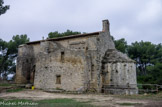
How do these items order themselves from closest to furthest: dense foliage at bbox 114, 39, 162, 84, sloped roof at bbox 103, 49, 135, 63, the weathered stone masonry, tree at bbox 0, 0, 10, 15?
tree at bbox 0, 0, 10, 15
the weathered stone masonry
sloped roof at bbox 103, 49, 135, 63
dense foliage at bbox 114, 39, 162, 84

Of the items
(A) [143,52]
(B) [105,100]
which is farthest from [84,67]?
(A) [143,52]

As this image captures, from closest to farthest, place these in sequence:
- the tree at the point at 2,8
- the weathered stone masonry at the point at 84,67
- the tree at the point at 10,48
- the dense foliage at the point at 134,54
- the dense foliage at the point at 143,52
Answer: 1. the tree at the point at 2,8
2. the weathered stone masonry at the point at 84,67
3. the dense foliage at the point at 134,54
4. the tree at the point at 10,48
5. the dense foliage at the point at 143,52

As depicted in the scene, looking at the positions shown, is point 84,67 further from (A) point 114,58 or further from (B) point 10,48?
(B) point 10,48

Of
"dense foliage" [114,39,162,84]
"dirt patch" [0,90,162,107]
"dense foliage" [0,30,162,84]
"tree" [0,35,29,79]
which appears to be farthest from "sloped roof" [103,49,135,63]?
"tree" [0,35,29,79]

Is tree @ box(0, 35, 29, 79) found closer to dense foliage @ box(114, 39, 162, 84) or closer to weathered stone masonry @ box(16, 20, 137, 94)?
weathered stone masonry @ box(16, 20, 137, 94)

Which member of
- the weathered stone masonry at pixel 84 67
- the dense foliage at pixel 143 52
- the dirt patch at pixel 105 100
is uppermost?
the dense foliage at pixel 143 52

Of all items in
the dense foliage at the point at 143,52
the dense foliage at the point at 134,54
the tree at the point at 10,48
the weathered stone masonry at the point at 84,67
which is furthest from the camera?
the dense foliage at the point at 143,52

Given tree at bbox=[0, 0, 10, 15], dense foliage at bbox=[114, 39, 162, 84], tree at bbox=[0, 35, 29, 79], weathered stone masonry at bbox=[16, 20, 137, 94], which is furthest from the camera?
dense foliage at bbox=[114, 39, 162, 84]

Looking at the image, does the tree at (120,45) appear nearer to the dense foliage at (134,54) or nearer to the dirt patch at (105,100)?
the dense foliage at (134,54)

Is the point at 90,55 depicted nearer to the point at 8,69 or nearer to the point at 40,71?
the point at 40,71

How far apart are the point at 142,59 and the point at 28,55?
2706 cm

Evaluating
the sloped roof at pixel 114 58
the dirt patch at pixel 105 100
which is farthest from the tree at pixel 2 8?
the sloped roof at pixel 114 58

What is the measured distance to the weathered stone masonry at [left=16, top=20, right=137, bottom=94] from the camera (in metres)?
14.9

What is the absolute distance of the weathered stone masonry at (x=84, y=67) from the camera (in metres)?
14.9
